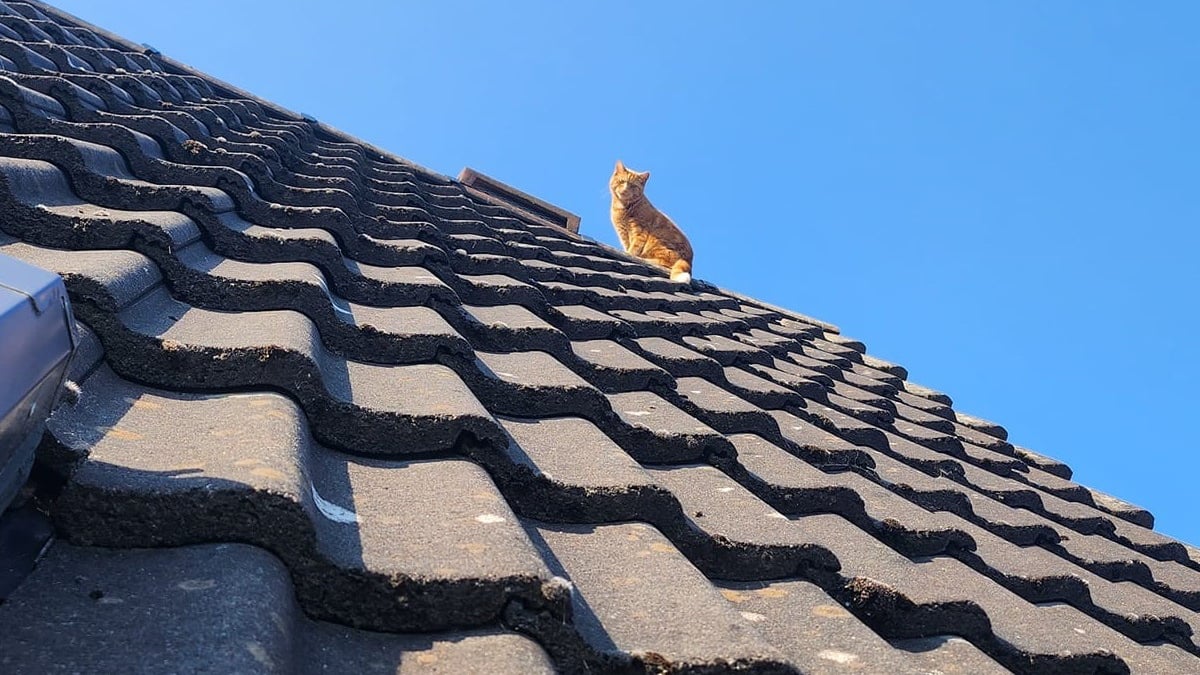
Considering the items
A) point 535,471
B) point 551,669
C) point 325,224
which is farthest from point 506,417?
point 325,224

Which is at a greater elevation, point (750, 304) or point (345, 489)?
point (750, 304)

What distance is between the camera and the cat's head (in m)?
7.91

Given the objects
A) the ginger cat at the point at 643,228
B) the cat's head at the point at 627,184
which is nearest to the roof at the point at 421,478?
the ginger cat at the point at 643,228

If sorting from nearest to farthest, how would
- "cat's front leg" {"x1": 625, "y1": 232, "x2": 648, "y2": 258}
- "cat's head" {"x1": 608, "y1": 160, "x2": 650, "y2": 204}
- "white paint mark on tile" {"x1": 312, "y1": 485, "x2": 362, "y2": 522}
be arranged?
"white paint mark on tile" {"x1": 312, "y1": 485, "x2": 362, "y2": 522}, "cat's front leg" {"x1": 625, "y1": 232, "x2": 648, "y2": 258}, "cat's head" {"x1": 608, "y1": 160, "x2": 650, "y2": 204}

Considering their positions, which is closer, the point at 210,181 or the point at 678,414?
the point at 678,414

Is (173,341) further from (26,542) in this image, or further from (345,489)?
(26,542)

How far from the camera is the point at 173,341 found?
1.29 meters

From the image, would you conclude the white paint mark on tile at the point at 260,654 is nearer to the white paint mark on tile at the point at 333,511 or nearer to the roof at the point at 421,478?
the roof at the point at 421,478

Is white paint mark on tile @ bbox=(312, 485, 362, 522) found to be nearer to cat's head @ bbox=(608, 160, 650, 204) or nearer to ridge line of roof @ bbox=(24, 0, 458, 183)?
ridge line of roof @ bbox=(24, 0, 458, 183)

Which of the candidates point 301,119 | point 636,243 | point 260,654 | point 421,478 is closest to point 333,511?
point 421,478

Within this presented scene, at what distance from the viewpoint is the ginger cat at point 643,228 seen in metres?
6.15

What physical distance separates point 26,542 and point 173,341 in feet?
1.66

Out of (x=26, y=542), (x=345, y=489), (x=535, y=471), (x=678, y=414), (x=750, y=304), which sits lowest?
(x=26, y=542)

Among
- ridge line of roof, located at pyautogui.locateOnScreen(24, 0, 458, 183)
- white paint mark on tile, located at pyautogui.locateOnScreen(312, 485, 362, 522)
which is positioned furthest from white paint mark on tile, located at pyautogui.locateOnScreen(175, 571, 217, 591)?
ridge line of roof, located at pyautogui.locateOnScreen(24, 0, 458, 183)
